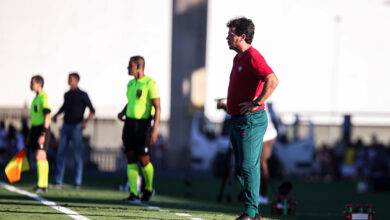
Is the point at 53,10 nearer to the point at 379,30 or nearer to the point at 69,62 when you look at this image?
the point at 69,62

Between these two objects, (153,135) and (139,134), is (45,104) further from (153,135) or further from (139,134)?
(153,135)

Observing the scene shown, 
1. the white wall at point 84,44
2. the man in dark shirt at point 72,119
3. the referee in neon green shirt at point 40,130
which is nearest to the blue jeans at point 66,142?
the man in dark shirt at point 72,119

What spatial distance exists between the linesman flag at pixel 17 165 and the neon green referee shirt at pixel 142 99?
2.21m

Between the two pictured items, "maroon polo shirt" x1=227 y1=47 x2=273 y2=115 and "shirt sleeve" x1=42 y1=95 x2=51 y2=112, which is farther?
"shirt sleeve" x1=42 y1=95 x2=51 y2=112

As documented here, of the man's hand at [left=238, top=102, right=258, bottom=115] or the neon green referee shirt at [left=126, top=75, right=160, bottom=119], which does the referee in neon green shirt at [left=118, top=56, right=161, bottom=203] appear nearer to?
the neon green referee shirt at [left=126, top=75, right=160, bottom=119]

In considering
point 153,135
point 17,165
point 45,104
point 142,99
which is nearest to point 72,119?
point 45,104

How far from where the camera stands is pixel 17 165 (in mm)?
12297

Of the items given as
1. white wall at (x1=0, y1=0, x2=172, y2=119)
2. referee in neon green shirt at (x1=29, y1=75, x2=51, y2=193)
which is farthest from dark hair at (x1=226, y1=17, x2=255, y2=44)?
white wall at (x1=0, y1=0, x2=172, y2=119)

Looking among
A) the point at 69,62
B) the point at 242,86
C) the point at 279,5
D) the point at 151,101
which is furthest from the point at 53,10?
the point at 242,86

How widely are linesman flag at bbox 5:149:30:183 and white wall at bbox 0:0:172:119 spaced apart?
97.4 ft

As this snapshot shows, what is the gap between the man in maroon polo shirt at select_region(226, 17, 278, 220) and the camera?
25.8 ft

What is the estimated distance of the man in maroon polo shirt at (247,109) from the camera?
7852 mm

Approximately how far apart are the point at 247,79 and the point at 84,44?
36800mm

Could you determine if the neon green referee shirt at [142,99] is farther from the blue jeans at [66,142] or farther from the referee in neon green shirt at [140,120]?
the blue jeans at [66,142]
